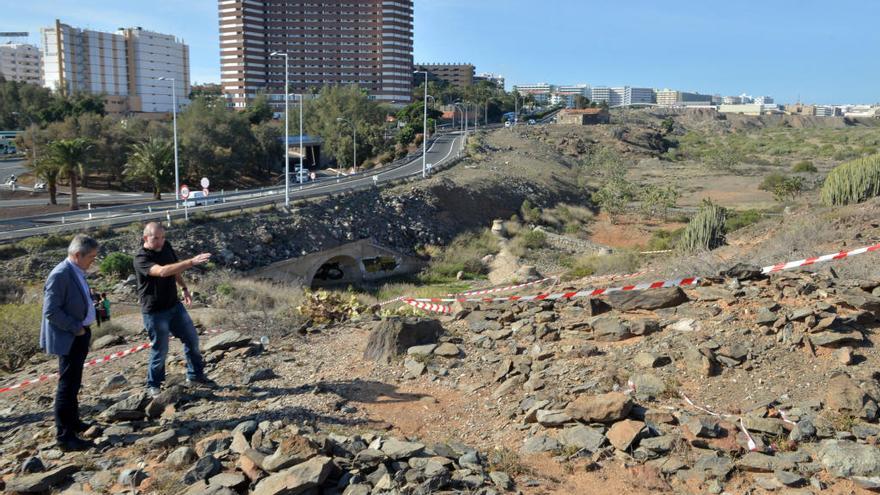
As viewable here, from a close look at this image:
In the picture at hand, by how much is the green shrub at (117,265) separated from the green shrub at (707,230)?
17.9 metres

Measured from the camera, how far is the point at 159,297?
7074 millimetres

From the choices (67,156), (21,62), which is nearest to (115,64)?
(21,62)

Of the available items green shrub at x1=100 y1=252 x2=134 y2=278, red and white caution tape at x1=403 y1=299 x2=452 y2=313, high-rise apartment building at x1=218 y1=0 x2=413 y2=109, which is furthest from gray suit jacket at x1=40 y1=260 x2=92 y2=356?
high-rise apartment building at x1=218 y1=0 x2=413 y2=109

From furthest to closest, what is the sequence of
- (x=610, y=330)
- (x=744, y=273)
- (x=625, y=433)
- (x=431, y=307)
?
(x=431, y=307) < (x=744, y=273) < (x=610, y=330) < (x=625, y=433)

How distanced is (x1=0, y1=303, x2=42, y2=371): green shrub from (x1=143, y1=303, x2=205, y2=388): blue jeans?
499cm

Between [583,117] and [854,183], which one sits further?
[583,117]

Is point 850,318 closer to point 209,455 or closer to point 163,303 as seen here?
point 209,455

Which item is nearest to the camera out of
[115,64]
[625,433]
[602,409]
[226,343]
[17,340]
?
[625,433]

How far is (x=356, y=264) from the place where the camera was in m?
33.1

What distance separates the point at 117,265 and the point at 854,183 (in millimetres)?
24534

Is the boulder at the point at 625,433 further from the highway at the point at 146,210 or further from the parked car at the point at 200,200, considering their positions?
the parked car at the point at 200,200

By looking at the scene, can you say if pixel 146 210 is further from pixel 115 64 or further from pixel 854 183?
pixel 115 64

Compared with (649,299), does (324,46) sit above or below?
above

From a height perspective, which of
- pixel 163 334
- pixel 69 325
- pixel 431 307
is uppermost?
pixel 69 325
